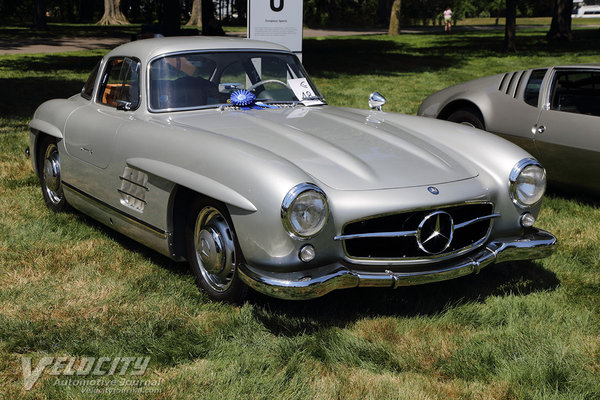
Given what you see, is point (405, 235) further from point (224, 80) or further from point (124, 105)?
point (124, 105)

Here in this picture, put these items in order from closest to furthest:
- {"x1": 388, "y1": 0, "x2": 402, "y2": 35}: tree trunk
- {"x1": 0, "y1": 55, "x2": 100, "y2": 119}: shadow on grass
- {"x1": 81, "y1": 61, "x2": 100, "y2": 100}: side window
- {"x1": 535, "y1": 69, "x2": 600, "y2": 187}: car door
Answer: {"x1": 81, "y1": 61, "x2": 100, "y2": 100}: side window → {"x1": 535, "y1": 69, "x2": 600, "y2": 187}: car door → {"x1": 0, "y1": 55, "x2": 100, "y2": 119}: shadow on grass → {"x1": 388, "y1": 0, "x2": 402, "y2": 35}: tree trunk

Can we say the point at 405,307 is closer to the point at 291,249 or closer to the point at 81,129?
the point at 291,249

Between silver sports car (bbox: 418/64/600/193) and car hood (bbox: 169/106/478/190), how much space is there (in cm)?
174

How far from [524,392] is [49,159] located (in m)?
4.05

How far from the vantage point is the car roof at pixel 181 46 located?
4801mm

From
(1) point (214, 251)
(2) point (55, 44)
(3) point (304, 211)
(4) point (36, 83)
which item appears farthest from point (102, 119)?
(2) point (55, 44)

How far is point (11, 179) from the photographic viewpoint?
22.0 ft

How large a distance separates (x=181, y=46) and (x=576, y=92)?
3640 mm

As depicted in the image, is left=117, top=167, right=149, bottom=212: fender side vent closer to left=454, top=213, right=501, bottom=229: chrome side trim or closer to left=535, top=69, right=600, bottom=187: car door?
left=454, top=213, right=501, bottom=229: chrome side trim

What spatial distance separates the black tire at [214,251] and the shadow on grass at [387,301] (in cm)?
16

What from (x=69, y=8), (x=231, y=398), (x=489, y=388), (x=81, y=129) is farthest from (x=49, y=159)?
(x=69, y=8)

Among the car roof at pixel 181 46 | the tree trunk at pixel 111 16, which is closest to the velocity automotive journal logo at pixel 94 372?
the car roof at pixel 181 46

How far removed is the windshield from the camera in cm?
468

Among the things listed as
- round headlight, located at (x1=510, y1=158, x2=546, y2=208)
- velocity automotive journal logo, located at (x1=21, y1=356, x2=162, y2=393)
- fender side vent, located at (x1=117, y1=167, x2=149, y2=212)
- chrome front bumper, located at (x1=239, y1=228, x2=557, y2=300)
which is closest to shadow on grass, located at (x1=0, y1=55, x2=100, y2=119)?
fender side vent, located at (x1=117, y1=167, x2=149, y2=212)
